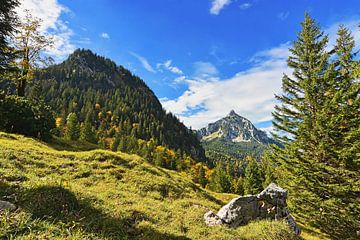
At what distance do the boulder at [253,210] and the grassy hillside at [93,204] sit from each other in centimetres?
77

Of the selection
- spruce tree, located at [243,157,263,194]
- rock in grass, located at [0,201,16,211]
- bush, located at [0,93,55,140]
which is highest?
bush, located at [0,93,55,140]

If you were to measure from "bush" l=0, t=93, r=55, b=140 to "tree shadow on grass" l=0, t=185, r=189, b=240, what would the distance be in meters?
18.3

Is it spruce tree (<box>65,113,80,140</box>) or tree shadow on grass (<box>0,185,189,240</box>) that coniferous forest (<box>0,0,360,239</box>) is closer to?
tree shadow on grass (<box>0,185,189,240</box>)

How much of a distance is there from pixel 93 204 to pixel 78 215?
1849 mm

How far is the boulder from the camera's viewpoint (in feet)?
40.0

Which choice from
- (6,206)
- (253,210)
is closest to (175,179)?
(253,210)

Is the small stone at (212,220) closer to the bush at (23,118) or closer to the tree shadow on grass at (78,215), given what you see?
the tree shadow on grass at (78,215)

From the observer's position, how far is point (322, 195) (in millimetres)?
17750

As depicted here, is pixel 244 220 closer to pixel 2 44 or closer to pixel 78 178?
pixel 78 178

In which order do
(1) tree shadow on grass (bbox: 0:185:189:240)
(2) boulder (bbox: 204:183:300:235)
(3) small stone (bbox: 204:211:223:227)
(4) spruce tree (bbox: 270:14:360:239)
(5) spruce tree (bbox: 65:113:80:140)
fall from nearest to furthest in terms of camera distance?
(1) tree shadow on grass (bbox: 0:185:189:240)
(3) small stone (bbox: 204:211:223:227)
(2) boulder (bbox: 204:183:300:235)
(4) spruce tree (bbox: 270:14:360:239)
(5) spruce tree (bbox: 65:113:80:140)

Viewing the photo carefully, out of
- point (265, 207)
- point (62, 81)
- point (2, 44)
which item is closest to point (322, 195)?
point (265, 207)

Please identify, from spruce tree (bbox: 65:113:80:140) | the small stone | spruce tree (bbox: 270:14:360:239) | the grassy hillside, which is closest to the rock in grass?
the grassy hillside

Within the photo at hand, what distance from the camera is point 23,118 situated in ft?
80.0

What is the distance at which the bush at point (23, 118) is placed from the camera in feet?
77.9
